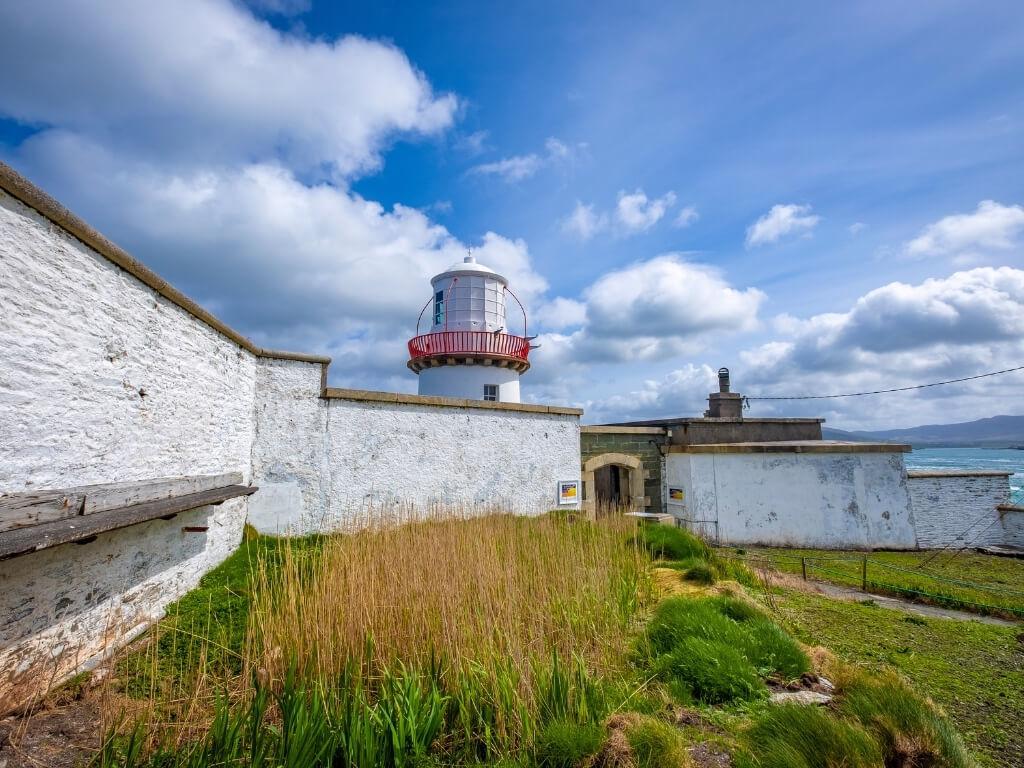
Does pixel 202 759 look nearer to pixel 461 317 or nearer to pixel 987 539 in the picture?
pixel 461 317

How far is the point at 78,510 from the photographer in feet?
10.5

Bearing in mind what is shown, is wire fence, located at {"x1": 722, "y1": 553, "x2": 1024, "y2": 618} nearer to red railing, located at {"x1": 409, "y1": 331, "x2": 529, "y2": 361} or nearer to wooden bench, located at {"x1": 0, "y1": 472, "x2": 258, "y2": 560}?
red railing, located at {"x1": 409, "y1": 331, "x2": 529, "y2": 361}

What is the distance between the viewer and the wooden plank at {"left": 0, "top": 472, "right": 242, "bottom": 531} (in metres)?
2.79

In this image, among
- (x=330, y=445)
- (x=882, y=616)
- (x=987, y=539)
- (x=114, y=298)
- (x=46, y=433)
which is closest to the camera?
(x=46, y=433)

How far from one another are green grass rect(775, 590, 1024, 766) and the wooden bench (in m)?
5.39

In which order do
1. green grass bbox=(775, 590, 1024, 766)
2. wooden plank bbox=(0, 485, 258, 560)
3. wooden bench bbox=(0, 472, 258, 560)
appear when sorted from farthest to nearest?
1. green grass bbox=(775, 590, 1024, 766)
2. wooden bench bbox=(0, 472, 258, 560)
3. wooden plank bbox=(0, 485, 258, 560)

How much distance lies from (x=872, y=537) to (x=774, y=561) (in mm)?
5285

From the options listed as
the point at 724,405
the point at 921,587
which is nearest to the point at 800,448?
the point at 724,405

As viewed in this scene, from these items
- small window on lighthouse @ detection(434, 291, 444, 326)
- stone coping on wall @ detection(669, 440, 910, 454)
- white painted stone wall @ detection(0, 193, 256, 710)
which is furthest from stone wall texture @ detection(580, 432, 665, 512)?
white painted stone wall @ detection(0, 193, 256, 710)

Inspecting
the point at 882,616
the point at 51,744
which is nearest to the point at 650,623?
the point at 882,616

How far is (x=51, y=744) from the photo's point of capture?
2775 mm

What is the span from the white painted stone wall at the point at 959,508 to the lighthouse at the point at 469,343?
12.1m

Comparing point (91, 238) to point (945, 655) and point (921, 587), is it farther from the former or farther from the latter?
point (921, 587)

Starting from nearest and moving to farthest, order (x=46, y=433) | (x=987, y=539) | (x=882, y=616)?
(x=46, y=433), (x=882, y=616), (x=987, y=539)
